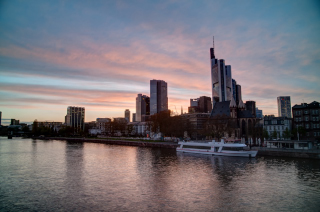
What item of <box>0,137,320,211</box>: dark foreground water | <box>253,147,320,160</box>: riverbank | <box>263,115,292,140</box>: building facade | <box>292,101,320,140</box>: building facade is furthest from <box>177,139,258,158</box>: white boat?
<box>263,115,292,140</box>: building facade

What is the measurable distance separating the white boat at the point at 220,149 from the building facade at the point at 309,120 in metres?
46.2

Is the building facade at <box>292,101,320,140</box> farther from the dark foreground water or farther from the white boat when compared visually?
the dark foreground water

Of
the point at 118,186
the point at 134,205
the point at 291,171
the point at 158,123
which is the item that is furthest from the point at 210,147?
the point at 158,123

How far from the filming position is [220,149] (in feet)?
242

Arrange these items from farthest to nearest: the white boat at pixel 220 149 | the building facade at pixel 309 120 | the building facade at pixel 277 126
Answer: the building facade at pixel 277 126, the building facade at pixel 309 120, the white boat at pixel 220 149

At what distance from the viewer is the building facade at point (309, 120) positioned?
101 metres

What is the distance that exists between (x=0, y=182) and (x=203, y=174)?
3557cm

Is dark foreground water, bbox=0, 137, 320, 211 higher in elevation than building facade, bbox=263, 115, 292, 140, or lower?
lower

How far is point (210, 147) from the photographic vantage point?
258 ft

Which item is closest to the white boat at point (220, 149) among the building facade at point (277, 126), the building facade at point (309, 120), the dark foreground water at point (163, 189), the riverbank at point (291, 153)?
the riverbank at point (291, 153)

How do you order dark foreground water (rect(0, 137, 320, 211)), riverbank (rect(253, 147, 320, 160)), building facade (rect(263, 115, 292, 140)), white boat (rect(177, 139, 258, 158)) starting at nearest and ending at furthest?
dark foreground water (rect(0, 137, 320, 211))
riverbank (rect(253, 147, 320, 160))
white boat (rect(177, 139, 258, 158))
building facade (rect(263, 115, 292, 140))

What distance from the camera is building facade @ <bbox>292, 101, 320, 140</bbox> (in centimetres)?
10081

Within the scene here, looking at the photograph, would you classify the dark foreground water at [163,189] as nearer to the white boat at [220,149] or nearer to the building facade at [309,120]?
the white boat at [220,149]

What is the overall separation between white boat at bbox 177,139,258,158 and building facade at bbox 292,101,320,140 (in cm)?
4620
